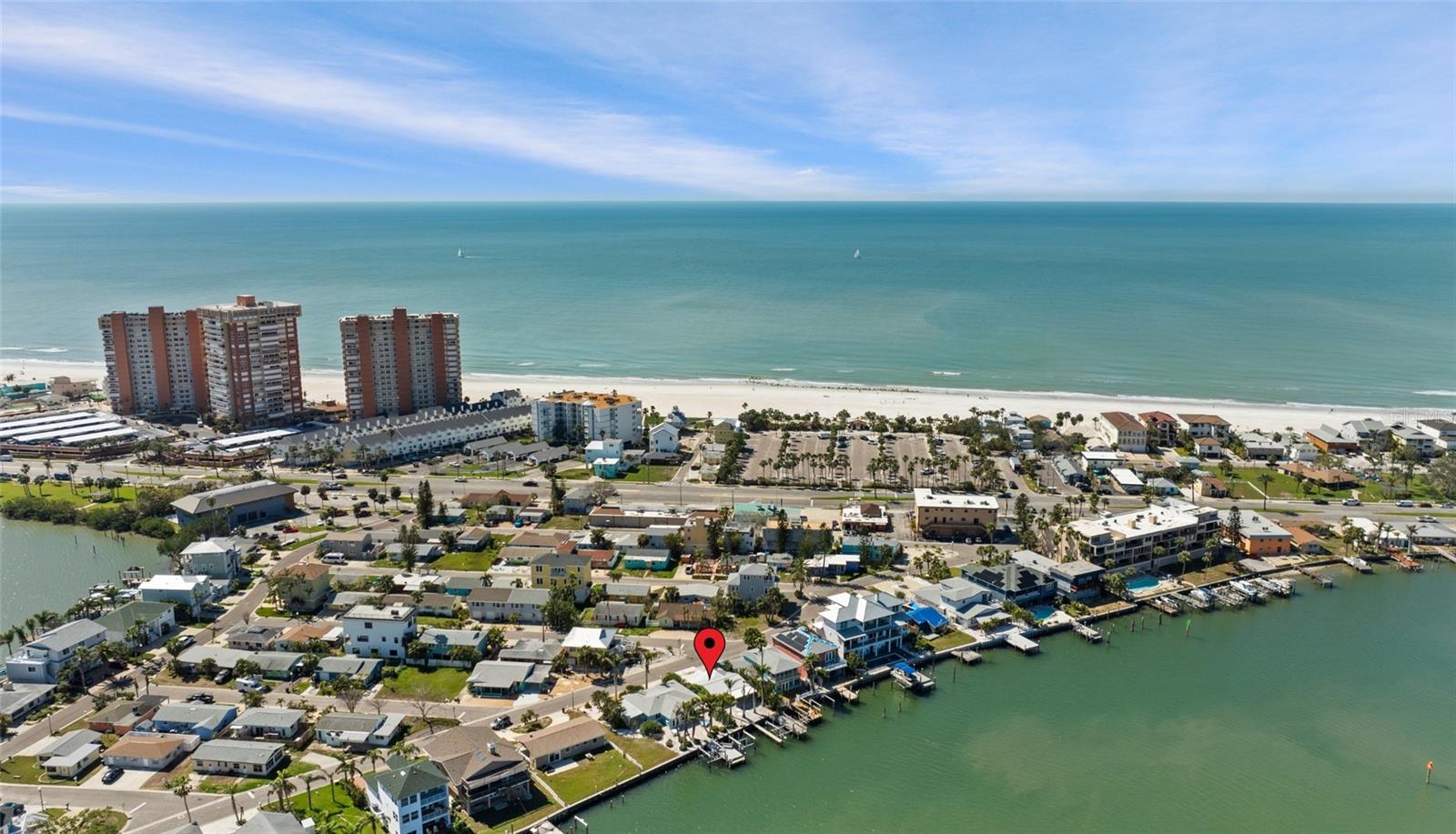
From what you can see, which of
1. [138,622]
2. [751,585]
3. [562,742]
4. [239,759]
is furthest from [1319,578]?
[138,622]

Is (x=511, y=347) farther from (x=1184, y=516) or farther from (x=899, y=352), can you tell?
(x=1184, y=516)

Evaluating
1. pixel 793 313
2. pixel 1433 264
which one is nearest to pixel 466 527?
pixel 793 313

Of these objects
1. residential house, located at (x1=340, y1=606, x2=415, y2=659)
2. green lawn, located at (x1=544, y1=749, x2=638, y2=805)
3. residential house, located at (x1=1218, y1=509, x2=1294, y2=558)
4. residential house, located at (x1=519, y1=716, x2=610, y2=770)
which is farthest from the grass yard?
residential house, located at (x1=340, y1=606, x2=415, y2=659)

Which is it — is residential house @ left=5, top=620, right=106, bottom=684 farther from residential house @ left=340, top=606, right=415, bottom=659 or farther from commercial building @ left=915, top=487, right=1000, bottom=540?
commercial building @ left=915, top=487, right=1000, bottom=540

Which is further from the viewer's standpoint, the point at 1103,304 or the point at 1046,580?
the point at 1103,304

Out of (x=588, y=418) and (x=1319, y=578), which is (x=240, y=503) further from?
(x=1319, y=578)
